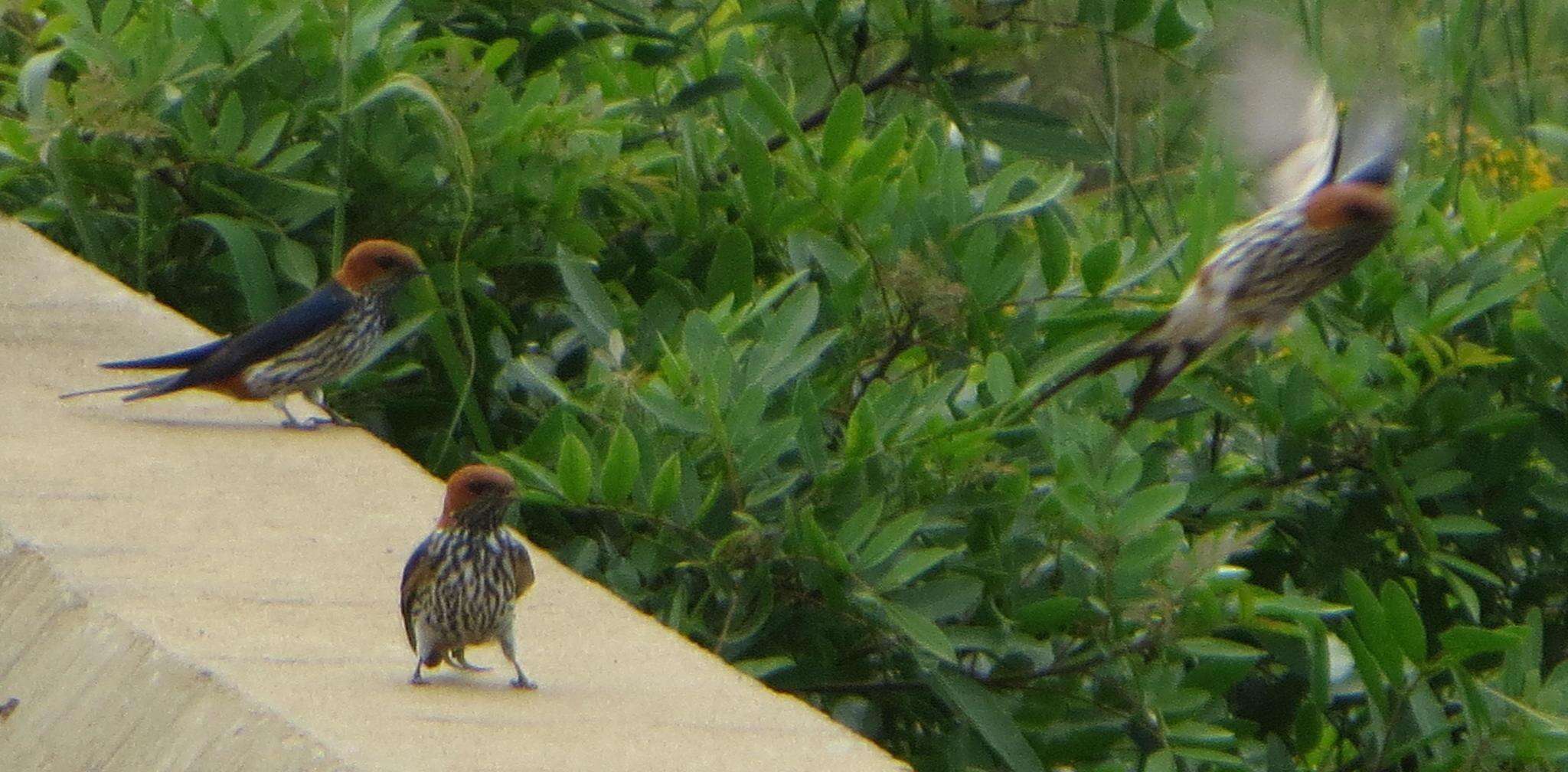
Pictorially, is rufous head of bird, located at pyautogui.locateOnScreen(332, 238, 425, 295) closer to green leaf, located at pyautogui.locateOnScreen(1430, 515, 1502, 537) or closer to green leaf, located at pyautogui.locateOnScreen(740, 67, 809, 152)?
green leaf, located at pyautogui.locateOnScreen(740, 67, 809, 152)

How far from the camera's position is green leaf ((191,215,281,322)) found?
4.15 metres

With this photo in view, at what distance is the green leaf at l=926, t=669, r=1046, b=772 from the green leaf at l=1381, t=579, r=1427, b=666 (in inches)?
23.6

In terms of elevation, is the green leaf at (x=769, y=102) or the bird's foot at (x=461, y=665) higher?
the green leaf at (x=769, y=102)

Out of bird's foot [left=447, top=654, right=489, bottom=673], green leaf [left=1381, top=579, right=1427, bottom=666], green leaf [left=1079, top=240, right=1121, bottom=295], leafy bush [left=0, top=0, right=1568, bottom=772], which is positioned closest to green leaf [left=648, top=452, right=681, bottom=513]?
leafy bush [left=0, top=0, right=1568, bottom=772]

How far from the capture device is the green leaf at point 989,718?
3172 mm

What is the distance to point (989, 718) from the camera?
3209 mm

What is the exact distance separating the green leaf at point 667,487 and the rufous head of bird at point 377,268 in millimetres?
951

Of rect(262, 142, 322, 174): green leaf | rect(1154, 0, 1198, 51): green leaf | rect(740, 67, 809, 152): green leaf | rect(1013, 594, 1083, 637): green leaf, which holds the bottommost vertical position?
rect(1013, 594, 1083, 637): green leaf

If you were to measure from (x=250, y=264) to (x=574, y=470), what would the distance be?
1250 millimetres

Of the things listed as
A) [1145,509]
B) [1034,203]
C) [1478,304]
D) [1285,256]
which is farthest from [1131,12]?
[1145,509]

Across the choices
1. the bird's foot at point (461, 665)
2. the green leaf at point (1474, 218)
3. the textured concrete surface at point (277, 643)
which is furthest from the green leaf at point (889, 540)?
the green leaf at point (1474, 218)

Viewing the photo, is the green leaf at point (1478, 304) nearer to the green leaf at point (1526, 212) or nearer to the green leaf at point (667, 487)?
the green leaf at point (1526, 212)

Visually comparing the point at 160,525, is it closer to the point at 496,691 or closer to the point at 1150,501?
the point at 496,691

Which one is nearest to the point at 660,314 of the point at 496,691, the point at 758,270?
the point at 758,270
